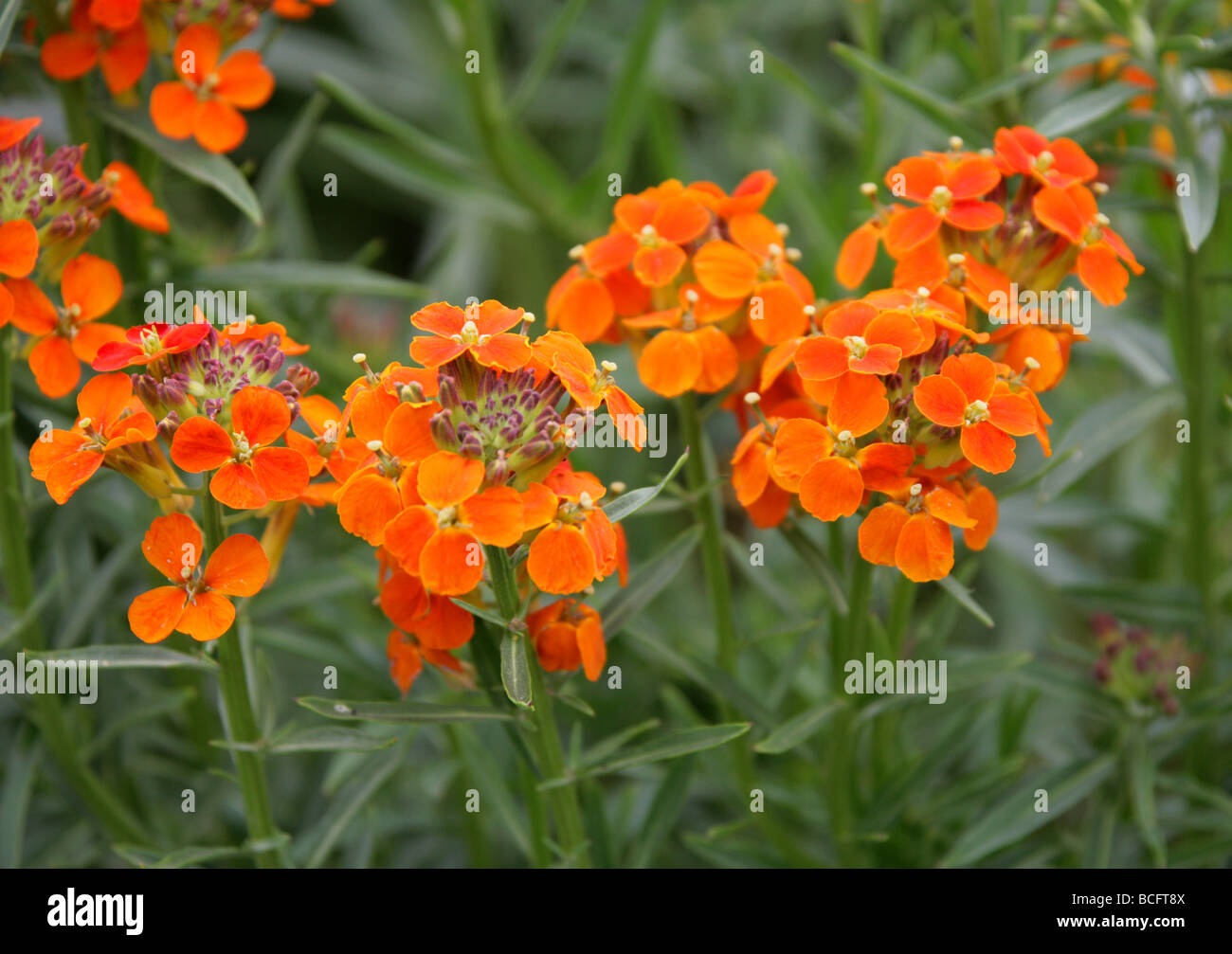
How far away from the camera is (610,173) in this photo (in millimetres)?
2625

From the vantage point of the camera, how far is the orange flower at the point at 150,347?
1426 millimetres

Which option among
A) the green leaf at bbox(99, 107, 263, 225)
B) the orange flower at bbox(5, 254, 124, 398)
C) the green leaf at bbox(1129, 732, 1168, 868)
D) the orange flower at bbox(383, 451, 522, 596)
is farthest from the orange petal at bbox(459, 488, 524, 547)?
the green leaf at bbox(1129, 732, 1168, 868)

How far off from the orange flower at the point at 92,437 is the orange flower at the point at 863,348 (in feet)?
2.68

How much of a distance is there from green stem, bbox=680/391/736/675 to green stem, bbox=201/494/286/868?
0.69 meters

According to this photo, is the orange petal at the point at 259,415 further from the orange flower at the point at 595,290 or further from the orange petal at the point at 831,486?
the orange petal at the point at 831,486

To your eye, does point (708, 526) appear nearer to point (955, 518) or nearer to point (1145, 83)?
point (955, 518)

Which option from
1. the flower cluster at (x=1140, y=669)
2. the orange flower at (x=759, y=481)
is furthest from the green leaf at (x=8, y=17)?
the flower cluster at (x=1140, y=669)

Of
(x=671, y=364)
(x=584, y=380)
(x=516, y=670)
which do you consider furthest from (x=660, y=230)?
(x=516, y=670)

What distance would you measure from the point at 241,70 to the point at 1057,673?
5.85 feet

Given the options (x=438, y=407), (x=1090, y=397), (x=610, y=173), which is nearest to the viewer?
(x=438, y=407)

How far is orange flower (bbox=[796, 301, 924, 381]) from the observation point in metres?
1.38

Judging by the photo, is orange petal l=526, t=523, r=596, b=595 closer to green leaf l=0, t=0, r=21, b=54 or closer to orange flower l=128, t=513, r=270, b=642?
orange flower l=128, t=513, r=270, b=642
